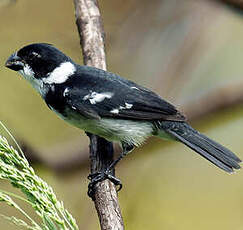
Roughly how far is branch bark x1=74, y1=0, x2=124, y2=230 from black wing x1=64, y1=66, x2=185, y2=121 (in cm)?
19

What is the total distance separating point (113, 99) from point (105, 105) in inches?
2.6

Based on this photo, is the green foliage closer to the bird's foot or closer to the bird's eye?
the bird's foot

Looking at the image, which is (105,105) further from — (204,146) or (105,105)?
(204,146)

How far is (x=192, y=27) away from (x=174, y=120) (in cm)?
177

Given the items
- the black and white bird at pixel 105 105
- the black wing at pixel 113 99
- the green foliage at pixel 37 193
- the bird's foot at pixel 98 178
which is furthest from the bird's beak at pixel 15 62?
the green foliage at pixel 37 193

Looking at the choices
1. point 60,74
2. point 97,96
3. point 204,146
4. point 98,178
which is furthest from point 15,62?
point 204,146

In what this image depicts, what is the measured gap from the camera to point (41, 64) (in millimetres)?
3203

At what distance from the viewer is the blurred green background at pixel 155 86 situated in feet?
13.7

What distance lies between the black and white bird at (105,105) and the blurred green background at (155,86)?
0.86 meters

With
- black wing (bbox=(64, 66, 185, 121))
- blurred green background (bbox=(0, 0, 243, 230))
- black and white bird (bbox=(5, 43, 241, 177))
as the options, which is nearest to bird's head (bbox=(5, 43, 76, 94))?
black and white bird (bbox=(5, 43, 241, 177))

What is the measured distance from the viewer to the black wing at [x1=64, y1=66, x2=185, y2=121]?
3.08 m

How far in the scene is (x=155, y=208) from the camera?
424cm

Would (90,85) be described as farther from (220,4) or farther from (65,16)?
(65,16)

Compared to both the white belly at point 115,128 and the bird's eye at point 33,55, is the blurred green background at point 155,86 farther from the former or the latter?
the bird's eye at point 33,55
